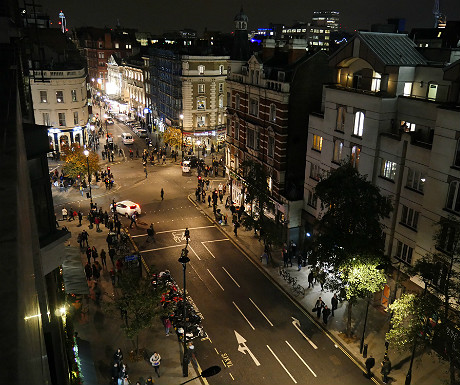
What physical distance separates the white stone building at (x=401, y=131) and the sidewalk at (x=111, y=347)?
12.5 metres

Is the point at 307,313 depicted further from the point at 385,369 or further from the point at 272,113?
the point at 272,113

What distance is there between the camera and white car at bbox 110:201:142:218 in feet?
142

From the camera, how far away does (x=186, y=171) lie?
191 feet

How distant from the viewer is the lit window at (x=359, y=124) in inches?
1125

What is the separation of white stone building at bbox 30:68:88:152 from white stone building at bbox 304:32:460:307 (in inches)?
1734

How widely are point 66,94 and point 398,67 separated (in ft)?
166

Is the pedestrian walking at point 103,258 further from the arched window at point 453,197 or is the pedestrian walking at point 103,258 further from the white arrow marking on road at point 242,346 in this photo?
the arched window at point 453,197

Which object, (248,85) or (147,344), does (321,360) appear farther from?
(248,85)

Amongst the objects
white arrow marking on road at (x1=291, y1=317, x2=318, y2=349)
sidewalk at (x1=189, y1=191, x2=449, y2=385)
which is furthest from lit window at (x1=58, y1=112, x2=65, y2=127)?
white arrow marking on road at (x1=291, y1=317, x2=318, y2=349)

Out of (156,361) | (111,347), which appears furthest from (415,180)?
(111,347)

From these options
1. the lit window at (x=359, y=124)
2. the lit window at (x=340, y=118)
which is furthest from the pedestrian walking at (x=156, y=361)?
the lit window at (x=340, y=118)

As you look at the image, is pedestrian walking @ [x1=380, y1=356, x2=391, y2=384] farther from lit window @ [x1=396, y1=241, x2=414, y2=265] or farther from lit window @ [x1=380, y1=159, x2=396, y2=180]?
lit window @ [x1=380, y1=159, x2=396, y2=180]

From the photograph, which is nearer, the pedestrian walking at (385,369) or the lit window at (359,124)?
the pedestrian walking at (385,369)

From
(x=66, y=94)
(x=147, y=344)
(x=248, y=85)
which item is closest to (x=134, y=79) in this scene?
(x=66, y=94)
